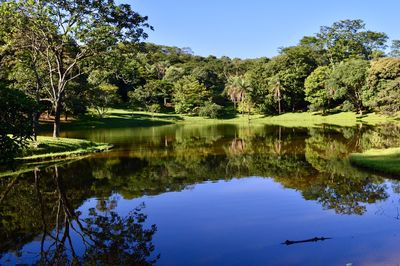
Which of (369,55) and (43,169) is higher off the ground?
(369,55)

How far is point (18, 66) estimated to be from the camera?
40156 millimetres

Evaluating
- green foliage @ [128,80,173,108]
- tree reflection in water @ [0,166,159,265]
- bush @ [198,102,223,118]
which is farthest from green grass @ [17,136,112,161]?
green foliage @ [128,80,173,108]

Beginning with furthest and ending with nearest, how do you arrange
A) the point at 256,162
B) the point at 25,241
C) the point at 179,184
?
the point at 256,162 < the point at 179,184 < the point at 25,241

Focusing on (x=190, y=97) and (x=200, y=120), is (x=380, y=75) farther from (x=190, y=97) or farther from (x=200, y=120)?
(x=190, y=97)

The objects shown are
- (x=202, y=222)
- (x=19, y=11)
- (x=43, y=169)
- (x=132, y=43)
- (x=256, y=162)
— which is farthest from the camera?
(x=132, y=43)

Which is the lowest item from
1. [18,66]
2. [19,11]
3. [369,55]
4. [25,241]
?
[25,241]

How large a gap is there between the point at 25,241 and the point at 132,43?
29251mm

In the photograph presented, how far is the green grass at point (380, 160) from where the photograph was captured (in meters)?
25.0

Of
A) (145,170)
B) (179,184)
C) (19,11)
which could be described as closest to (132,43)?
(19,11)

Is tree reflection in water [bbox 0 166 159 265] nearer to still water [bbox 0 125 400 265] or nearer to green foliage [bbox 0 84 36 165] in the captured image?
still water [bbox 0 125 400 265]

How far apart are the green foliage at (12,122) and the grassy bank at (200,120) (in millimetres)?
64413

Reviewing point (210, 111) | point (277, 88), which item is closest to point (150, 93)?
point (210, 111)

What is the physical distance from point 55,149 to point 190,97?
72.1 m

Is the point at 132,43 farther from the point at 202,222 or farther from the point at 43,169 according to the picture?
the point at 202,222
